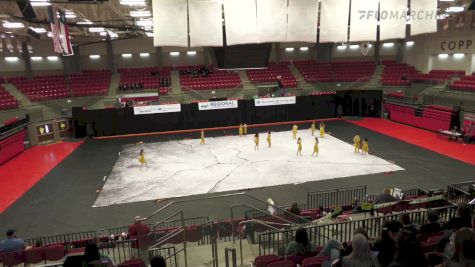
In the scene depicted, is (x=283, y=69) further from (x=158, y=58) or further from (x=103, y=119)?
(x=103, y=119)

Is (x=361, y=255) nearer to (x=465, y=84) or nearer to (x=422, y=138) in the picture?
(x=422, y=138)

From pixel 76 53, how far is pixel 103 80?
4743mm

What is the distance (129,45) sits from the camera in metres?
37.6

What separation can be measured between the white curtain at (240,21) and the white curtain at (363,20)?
3.70 metres

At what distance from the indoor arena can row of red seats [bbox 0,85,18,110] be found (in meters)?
0.13

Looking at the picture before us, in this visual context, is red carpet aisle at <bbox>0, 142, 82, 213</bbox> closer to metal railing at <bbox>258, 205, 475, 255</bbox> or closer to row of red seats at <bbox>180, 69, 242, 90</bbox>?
metal railing at <bbox>258, 205, 475, 255</bbox>

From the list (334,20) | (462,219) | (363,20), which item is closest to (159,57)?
(334,20)

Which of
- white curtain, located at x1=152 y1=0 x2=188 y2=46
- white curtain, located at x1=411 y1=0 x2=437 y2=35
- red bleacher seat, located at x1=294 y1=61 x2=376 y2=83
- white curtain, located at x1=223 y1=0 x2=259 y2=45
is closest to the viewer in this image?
white curtain, located at x1=152 y1=0 x2=188 y2=46

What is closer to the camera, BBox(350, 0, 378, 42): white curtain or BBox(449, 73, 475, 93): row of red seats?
BBox(350, 0, 378, 42): white curtain

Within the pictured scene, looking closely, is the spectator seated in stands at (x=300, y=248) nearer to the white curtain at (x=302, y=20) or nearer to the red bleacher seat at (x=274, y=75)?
the white curtain at (x=302, y=20)

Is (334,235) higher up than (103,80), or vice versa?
(103,80)

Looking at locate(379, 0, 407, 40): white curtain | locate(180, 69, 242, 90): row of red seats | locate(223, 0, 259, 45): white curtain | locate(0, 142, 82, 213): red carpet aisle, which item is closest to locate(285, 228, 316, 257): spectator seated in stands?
locate(223, 0, 259, 45): white curtain

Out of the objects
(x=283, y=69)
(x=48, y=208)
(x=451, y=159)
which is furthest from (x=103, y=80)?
(x=451, y=159)

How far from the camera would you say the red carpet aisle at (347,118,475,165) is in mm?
20125
